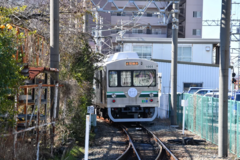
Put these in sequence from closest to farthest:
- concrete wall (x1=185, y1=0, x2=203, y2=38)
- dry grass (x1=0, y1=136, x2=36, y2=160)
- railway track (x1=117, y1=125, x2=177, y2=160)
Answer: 1. dry grass (x1=0, y1=136, x2=36, y2=160)
2. railway track (x1=117, y1=125, x2=177, y2=160)
3. concrete wall (x1=185, y1=0, x2=203, y2=38)

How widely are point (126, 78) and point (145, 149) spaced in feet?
17.3

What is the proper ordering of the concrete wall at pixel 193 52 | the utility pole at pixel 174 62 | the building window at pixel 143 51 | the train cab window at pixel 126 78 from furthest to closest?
the concrete wall at pixel 193 52 < the building window at pixel 143 51 < the train cab window at pixel 126 78 < the utility pole at pixel 174 62

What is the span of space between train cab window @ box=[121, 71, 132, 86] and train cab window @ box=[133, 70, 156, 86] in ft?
0.77

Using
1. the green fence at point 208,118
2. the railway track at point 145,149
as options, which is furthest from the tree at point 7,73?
the green fence at point 208,118

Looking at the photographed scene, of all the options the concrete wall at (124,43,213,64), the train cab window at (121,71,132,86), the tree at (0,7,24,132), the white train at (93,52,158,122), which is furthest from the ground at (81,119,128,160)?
the concrete wall at (124,43,213,64)

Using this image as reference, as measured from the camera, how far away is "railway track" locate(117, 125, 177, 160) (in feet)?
30.2

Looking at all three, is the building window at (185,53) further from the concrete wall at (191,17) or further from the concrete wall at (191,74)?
the concrete wall at (191,17)

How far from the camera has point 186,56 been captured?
31.7 meters

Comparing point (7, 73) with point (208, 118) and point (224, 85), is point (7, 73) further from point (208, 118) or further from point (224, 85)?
point (208, 118)

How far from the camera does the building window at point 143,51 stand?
97.5 feet

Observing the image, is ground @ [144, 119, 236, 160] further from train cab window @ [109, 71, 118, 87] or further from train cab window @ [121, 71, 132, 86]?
train cab window @ [109, 71, 118, 87]

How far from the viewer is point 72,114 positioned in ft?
32.6

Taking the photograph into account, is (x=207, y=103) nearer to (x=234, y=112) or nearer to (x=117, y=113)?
(x=234, y=112)

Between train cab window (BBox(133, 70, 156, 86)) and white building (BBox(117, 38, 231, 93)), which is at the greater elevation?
white building (BBox(117, 38, 231, 93))
